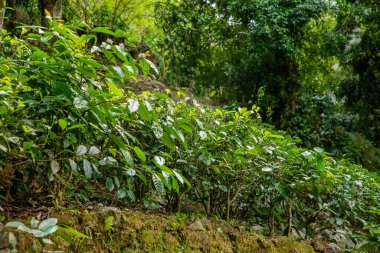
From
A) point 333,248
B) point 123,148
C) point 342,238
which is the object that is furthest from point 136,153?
point 342,238

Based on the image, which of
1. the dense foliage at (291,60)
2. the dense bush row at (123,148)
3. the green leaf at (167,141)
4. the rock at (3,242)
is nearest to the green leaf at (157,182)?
the dense bush row at (123,148)

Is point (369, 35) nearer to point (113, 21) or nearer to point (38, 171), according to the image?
point (113, 21)

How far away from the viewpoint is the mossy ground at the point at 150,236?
63.1 inches

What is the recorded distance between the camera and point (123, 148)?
1.56 metres

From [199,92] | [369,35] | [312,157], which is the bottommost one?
[199,92]

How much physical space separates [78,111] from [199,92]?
23.6ft

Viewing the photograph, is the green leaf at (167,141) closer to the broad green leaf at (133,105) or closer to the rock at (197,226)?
the broad green leaf at (133,105)

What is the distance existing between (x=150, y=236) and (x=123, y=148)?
1.94 feet

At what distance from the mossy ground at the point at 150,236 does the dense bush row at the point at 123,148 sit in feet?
0.45

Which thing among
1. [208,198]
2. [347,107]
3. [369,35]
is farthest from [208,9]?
[208,198]

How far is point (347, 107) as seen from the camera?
9164 millimetres

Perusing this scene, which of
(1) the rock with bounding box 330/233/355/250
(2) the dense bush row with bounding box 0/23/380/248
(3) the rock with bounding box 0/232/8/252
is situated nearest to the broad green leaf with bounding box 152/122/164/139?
(2) the dense bush row with bounding box 0/23/380/248

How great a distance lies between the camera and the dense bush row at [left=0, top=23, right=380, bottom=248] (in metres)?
1.50

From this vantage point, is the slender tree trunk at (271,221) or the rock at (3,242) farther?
the slender tree trunk at (271,221)
